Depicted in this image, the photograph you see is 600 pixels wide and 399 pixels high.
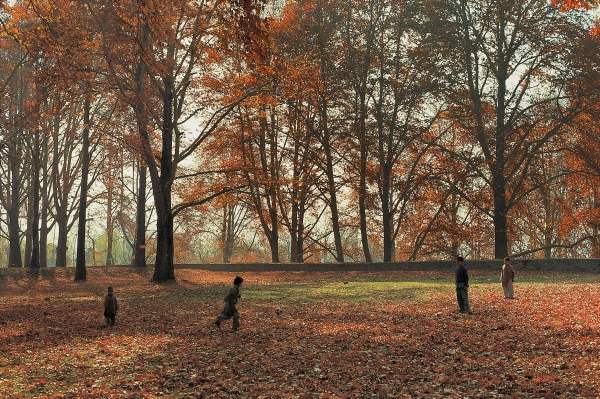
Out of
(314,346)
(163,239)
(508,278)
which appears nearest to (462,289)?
(508,278)

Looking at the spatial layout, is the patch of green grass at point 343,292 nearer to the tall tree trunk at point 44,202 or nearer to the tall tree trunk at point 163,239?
the tall tree trunk at point 163,239

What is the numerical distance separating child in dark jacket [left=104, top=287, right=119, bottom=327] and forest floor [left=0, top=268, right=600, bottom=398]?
428 millimetres

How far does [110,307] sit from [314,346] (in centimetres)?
666

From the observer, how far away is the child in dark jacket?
16828 millimetres

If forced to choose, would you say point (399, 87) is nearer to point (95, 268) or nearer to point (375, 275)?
point (375, 275)

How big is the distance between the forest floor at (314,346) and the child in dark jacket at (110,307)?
43cm

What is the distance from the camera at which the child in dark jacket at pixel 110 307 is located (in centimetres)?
1683

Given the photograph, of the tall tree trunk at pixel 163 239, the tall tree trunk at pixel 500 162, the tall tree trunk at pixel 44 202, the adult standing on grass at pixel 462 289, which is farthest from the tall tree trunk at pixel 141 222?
the adult standing on grass at pixel 462 289

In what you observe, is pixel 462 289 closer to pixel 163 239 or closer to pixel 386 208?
pixel 163 239

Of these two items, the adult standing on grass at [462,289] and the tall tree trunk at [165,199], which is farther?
the tall tree trunk at [165,199]

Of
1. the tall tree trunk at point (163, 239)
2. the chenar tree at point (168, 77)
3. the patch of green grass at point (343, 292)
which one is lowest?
the patch of green grass at point (343, 292)

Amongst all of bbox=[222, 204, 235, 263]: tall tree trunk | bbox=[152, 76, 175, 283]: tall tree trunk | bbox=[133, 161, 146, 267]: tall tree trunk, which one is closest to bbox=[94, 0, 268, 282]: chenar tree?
bbox=[152, 76, 175, 283]: tall tree trunk

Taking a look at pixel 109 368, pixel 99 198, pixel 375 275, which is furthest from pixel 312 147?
pixel 109 368

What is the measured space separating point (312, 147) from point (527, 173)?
14365 mm
